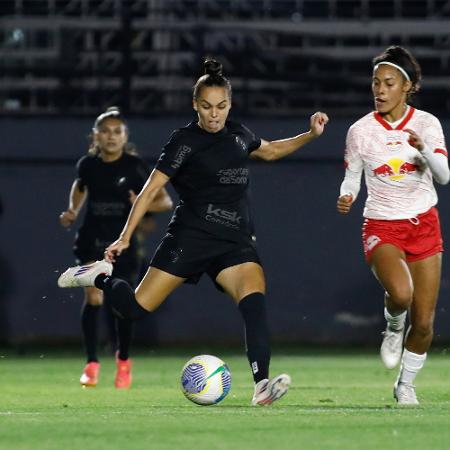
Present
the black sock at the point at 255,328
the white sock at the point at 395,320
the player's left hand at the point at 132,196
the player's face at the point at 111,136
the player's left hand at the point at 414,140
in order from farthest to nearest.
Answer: the player's face at the point at 111,136, the player's left hand at the point at 132,196, the white sock at the point at 395,320, the black sock at the point at 255,328, the player's left hand at the point at 414,140

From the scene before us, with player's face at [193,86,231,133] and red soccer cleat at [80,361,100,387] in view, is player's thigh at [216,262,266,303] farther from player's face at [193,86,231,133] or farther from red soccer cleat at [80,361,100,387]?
red soccer cleat at [80,361,100,387]

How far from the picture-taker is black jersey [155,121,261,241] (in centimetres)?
892

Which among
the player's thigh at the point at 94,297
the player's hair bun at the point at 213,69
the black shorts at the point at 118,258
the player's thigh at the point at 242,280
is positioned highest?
the player's hair bun at the point at 213,69

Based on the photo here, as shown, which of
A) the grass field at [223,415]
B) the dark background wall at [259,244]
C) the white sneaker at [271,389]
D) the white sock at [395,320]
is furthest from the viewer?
the dark background wall at [259,244]

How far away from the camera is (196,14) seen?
63.6ft

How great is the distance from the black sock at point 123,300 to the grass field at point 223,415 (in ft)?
1.87

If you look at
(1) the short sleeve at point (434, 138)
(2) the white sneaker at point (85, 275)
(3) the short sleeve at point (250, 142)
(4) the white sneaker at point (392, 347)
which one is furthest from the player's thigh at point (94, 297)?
(1) the short sleeve at point (434, 138)

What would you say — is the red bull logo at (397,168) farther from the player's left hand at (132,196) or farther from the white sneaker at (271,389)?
the player's left hand at (132,196)

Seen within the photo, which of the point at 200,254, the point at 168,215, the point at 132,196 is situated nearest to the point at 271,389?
the point at 200,254

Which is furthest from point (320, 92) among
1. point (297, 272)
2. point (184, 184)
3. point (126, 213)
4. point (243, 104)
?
point (184, 184)

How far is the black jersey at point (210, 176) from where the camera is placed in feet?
29.3

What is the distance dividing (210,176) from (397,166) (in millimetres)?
1133

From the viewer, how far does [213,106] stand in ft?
29.0

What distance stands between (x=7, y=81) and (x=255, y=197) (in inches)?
148
